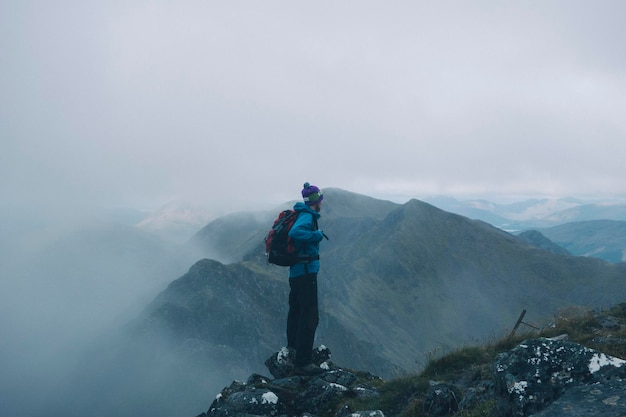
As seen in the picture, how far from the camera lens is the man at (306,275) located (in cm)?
1020

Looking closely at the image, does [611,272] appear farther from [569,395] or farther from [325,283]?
[569,395]

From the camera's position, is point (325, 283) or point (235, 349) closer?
point (235, 349)

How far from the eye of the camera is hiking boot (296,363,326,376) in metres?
10.9

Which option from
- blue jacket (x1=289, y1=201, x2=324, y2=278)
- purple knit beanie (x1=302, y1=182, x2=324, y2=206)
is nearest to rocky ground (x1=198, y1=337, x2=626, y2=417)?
blue jacket (x1=289, y1=201, x2=324, y2=278)

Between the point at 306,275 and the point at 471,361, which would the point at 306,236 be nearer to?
the point at 306,275

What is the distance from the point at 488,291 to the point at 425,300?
95.0ft

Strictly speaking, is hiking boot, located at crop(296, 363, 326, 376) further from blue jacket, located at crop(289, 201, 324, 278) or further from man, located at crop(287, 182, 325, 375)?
blue jacket, located at crop(289, 201, 324, 278)

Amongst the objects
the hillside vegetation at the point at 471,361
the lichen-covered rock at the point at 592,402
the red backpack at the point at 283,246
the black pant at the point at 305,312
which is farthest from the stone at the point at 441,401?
the red backpack at the point at 283,246

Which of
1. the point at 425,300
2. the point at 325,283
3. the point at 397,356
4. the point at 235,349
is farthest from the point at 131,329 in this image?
the point at 425,300

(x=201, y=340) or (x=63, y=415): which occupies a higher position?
(x=201, y=340)

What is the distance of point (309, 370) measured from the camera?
10.9 metres

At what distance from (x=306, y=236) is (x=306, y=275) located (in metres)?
1.30

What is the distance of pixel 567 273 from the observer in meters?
185

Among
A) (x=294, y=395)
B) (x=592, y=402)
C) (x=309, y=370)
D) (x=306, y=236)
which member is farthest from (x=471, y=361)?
(x=592, y=402)
